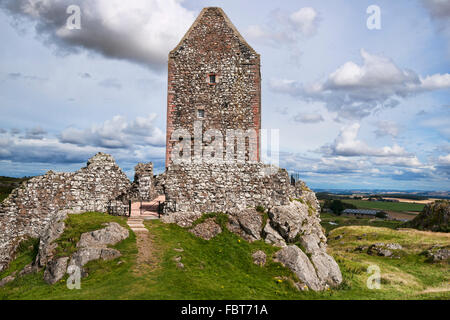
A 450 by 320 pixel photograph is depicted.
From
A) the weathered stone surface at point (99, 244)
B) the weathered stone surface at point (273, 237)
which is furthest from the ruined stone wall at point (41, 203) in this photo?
the weathered stone surface at point (273, 237)

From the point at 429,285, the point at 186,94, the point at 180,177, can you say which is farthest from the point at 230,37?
the point at 429,285

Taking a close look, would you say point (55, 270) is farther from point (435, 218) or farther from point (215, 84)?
point (435, 218)

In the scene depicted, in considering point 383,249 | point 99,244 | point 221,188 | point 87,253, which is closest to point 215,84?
point 221,188

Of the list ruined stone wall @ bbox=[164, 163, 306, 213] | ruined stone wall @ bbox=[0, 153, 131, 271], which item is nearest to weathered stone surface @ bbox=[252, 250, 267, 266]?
ruined stone wall @ bbox=[164, 163, 306, 213]

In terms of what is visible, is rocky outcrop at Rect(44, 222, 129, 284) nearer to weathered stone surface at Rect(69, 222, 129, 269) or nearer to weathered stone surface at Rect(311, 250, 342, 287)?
weathered stone surface at Rect(69, 222, 129, 269)

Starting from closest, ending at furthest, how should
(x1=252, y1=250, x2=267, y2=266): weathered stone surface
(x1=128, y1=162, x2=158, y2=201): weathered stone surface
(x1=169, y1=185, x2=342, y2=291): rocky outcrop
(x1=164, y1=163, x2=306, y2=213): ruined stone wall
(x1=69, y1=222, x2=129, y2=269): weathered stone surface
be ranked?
1. (x1=69, y1=222, x2=129, y2=269): weathered stone surface
2. (x1=252, y1=250, x2=267, y2=266): weathered stone surface
3. (x1=169, y1=185, x2=342, y2=291): rocky outcrop
4. (x1=164, y1=163, x2=306, y2=213): ruined stone wall
5. (x1=128, y1=162, x2=158, y2=201): weathered stone surface

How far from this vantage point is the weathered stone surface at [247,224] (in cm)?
1747

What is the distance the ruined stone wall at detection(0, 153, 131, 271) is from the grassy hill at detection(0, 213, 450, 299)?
1.27 m

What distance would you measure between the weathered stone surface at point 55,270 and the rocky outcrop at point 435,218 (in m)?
53.1

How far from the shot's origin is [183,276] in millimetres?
11906

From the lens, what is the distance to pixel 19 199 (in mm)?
18609

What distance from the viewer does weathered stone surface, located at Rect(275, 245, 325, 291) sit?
14.8 m

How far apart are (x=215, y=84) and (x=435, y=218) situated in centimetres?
4773

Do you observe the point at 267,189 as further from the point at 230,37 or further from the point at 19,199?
the point at 19,199
